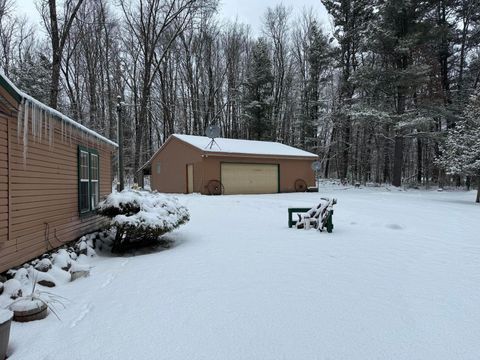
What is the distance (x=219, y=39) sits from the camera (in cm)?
2800

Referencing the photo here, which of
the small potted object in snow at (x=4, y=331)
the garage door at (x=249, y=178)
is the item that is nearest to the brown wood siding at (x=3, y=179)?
the small potted object in snow at (x=4, y=331)

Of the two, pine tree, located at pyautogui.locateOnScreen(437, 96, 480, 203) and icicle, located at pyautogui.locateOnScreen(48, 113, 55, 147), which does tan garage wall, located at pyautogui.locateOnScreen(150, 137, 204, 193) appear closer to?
pine tree, located at pyautogui.locateOnScreen(437, 96, 480, 203)

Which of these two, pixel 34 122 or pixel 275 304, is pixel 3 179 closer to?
pixel 34 122

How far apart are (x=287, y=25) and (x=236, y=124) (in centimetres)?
930

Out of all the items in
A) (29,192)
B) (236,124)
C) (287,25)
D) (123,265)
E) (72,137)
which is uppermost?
(287,25)

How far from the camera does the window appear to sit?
688cm

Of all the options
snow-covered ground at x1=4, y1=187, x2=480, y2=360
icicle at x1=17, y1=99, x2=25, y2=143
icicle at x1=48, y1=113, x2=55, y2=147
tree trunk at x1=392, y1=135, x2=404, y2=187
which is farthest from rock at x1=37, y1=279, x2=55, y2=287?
tree trunk at x1=392, y1=135, x2=404, y2=187

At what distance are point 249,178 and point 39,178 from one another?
14.2 meters

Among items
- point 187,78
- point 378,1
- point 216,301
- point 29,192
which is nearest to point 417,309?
point 216,301

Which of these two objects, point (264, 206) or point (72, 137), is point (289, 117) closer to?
point (264, 206)

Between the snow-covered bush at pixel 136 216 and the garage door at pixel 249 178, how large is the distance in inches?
441

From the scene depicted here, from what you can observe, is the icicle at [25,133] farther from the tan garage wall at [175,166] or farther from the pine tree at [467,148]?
the pine tree at [467,148]

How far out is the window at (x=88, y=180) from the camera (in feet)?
22.6

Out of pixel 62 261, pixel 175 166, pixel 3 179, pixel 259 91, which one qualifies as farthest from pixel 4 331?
pixel 259 91
